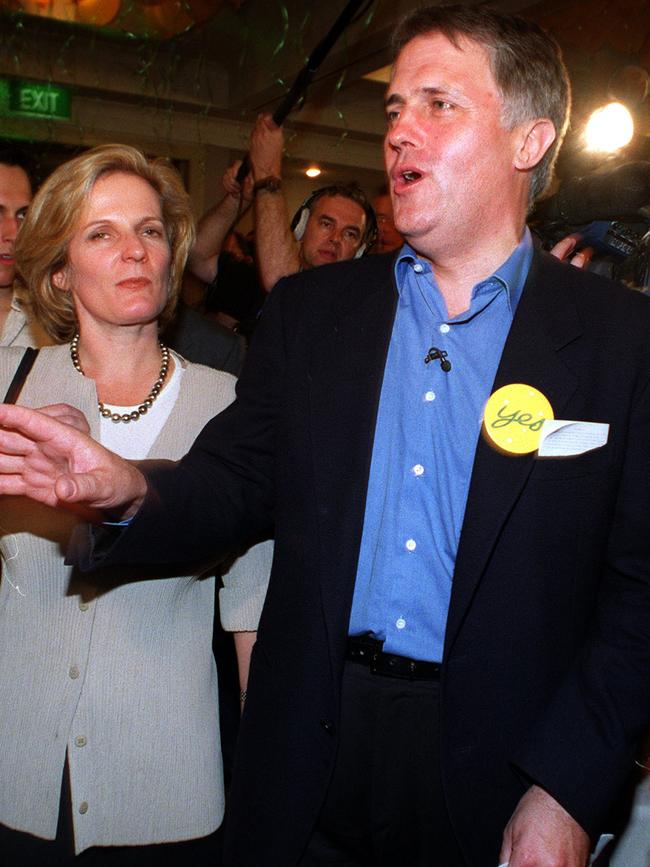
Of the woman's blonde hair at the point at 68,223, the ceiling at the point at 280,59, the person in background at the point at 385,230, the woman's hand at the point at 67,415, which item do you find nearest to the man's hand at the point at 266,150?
the person in background at the point at 385,230

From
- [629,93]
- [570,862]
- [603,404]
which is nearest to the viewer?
[570,862]

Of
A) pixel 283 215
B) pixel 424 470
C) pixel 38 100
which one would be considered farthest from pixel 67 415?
pixel 38 100

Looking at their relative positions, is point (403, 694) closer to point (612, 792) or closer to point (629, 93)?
point (612, 792)

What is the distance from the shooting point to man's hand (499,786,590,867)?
1.15 m

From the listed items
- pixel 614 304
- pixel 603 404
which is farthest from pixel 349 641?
pixel 614 304

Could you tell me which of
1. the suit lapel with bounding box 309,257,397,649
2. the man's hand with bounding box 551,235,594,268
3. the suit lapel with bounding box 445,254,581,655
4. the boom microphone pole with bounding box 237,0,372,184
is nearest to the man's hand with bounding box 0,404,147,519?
the suit lapel with bounding box 309,257,397,649

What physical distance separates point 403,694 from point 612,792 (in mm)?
321

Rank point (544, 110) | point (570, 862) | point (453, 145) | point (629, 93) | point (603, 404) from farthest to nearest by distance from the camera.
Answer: point (629, 93), point (544, 110), point (453, 145), point (603, 404), point (570, 862)

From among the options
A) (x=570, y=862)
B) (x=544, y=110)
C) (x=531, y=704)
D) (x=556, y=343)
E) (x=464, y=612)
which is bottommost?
(x=570, y=862)

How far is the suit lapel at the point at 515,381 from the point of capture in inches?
48.4

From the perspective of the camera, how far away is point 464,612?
48.3 inches

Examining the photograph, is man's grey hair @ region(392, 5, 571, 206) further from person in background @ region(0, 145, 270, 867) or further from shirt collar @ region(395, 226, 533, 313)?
person in background @ region(0, 145, 270, 867)

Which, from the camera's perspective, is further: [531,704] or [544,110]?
[544,110]

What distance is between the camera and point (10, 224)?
2.66 metres
